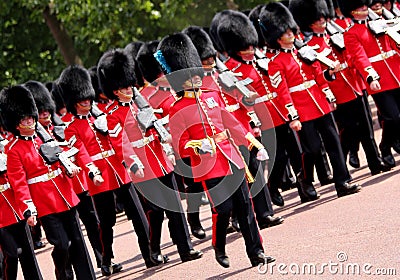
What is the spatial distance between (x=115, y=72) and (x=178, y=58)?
66.8 inches

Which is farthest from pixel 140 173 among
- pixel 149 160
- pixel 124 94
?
pixel 124 94

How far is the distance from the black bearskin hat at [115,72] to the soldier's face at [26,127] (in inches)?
51.6

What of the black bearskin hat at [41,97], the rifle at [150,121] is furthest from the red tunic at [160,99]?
the black bearskin hat at [41,97]

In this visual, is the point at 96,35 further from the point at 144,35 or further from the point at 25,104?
the point at 25,104

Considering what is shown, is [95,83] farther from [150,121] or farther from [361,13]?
[150,121]

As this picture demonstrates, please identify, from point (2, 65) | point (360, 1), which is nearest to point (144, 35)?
point (2, 65)

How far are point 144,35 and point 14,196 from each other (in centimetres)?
1306

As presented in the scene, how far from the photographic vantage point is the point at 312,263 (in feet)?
23.8

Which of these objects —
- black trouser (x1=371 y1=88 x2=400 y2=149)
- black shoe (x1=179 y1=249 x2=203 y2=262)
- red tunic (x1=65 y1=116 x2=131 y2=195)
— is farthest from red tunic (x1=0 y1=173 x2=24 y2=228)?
black trouser (x1=371 y1=88 x2=400 y2=149)

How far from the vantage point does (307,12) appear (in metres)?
10.8

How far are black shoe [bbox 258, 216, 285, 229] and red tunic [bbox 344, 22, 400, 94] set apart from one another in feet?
5.24

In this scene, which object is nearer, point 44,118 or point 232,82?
point 232,82

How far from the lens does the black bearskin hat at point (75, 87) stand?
991cm

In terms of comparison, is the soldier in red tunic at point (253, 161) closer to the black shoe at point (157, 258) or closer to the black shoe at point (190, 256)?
the black shoe at point (190, 256)
